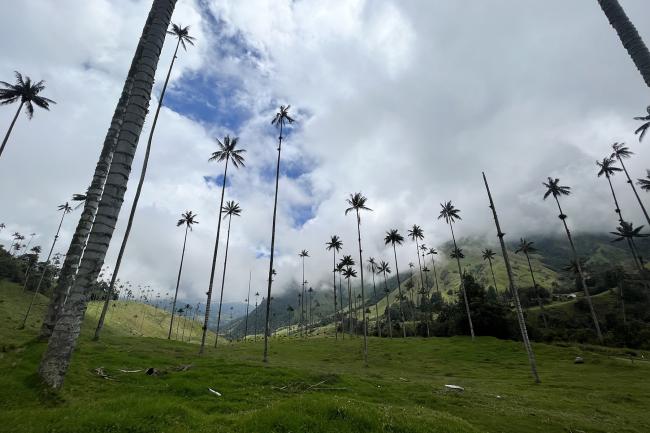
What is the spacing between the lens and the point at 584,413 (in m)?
22.7

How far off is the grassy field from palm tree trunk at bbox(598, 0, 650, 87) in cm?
1302

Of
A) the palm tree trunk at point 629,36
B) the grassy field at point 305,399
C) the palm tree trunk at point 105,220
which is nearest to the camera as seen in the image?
the palm tree trunk at point 629,36

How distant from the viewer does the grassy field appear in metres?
10.2

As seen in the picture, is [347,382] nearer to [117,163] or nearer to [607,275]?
[117,163]

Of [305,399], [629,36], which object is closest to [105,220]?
[305,399]

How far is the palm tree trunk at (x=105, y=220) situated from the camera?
1080 centimetres

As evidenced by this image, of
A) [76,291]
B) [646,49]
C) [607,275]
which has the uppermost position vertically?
[607,275]

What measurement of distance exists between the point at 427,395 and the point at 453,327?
255ft

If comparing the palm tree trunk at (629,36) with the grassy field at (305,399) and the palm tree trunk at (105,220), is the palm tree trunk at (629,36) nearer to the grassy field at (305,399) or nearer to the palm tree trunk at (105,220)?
the grassy field at (305,399)

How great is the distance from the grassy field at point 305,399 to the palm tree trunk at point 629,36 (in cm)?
1302

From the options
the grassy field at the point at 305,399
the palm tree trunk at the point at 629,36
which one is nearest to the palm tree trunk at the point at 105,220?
the grassy field at the point at 305,399

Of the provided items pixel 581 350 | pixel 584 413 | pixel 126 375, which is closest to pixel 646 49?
pixel 584 413

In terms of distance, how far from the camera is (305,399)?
1291 cm

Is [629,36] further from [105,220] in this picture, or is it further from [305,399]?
[105,220]
